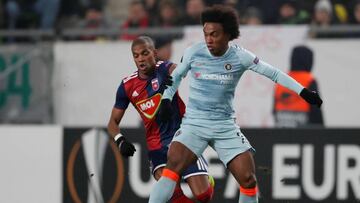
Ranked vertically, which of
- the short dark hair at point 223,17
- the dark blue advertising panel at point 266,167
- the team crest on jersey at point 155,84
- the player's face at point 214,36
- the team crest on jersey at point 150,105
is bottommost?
the dark blue advertising panel at point 266,167

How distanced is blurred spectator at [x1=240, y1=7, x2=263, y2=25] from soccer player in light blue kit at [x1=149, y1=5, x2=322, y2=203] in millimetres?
5041

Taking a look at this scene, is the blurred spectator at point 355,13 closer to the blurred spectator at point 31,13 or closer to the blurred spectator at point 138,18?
the blurred spectator at point 138,18

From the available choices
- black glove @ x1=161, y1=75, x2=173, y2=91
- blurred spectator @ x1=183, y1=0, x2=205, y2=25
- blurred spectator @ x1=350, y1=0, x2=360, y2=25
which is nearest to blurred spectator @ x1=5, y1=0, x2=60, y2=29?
blurred spectator @ x1=183, y1=0, x2=205, y2=25

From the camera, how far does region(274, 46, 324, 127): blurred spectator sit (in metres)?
13.9

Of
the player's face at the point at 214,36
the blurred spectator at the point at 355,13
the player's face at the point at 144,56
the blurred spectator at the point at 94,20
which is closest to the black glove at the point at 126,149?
the player's face at the point at 144,56

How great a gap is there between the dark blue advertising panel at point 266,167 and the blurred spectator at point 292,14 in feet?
9.36

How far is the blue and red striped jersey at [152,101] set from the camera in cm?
1042

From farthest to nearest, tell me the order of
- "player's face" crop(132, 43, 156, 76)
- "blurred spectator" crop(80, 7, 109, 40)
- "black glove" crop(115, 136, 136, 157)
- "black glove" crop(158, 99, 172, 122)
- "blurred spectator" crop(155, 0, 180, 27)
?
"blurred spectator" crop(80, 7, 109, 40) < "blurred spectator" crop(155, 0, 180, 27) < "player's face" crop(132, 43, 156, 76) < "black glove" crop(115, 136, 136, 157) < "black glove" crop(158, 99, 172, 122)

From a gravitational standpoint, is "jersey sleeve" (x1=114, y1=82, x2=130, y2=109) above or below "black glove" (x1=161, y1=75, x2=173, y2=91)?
below

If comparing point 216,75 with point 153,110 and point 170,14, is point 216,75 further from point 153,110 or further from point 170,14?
point 170,14

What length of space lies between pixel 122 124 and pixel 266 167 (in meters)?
3.41

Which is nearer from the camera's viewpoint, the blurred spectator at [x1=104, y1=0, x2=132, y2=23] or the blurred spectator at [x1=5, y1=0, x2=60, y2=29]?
the blurred spectator at [x1=5, y1=0, x2=60, y2=29]

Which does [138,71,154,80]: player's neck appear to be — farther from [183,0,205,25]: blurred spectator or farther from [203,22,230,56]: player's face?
[183,0,205,25]: blurred spectator

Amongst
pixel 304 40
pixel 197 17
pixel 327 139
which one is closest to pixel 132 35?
pixel 197 17
